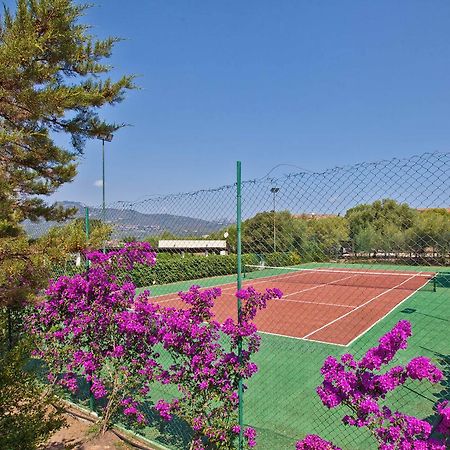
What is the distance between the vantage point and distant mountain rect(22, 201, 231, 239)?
4090 millimetres

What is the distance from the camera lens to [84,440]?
3789 millimetres

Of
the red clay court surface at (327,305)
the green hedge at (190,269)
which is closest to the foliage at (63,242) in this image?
the red clay court surface at (327,305)

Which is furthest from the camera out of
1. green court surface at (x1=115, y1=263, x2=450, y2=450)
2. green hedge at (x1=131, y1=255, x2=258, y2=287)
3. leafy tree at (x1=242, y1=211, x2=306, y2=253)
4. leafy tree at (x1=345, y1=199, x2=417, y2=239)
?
green hedge at (x1=131, y1=255, x2=258, y2=287)

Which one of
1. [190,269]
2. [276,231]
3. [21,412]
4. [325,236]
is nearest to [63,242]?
[21,412]

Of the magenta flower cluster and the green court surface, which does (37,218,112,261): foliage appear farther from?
the green court surface

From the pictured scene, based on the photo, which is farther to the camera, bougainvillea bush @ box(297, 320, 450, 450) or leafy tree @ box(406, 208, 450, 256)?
leafy tree @ box(406, 208, 450, 256)

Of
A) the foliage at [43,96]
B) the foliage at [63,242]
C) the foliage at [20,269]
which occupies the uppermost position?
the foliage at [43,96]

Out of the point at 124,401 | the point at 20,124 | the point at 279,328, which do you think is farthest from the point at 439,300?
the point at 20,124

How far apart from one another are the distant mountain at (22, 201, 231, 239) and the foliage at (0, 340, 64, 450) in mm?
1636

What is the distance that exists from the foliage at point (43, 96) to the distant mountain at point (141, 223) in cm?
44

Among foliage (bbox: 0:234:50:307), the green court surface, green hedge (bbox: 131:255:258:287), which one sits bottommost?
the green court surface

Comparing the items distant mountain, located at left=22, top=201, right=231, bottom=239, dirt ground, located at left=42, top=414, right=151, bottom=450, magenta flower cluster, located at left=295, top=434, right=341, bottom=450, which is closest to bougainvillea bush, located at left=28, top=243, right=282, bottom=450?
dirt ground, located at left=42, top=414, right=151, bottom=450

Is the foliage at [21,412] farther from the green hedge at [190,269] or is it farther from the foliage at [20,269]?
the green hedge at [190,269]

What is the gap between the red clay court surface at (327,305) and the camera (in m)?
9.29
